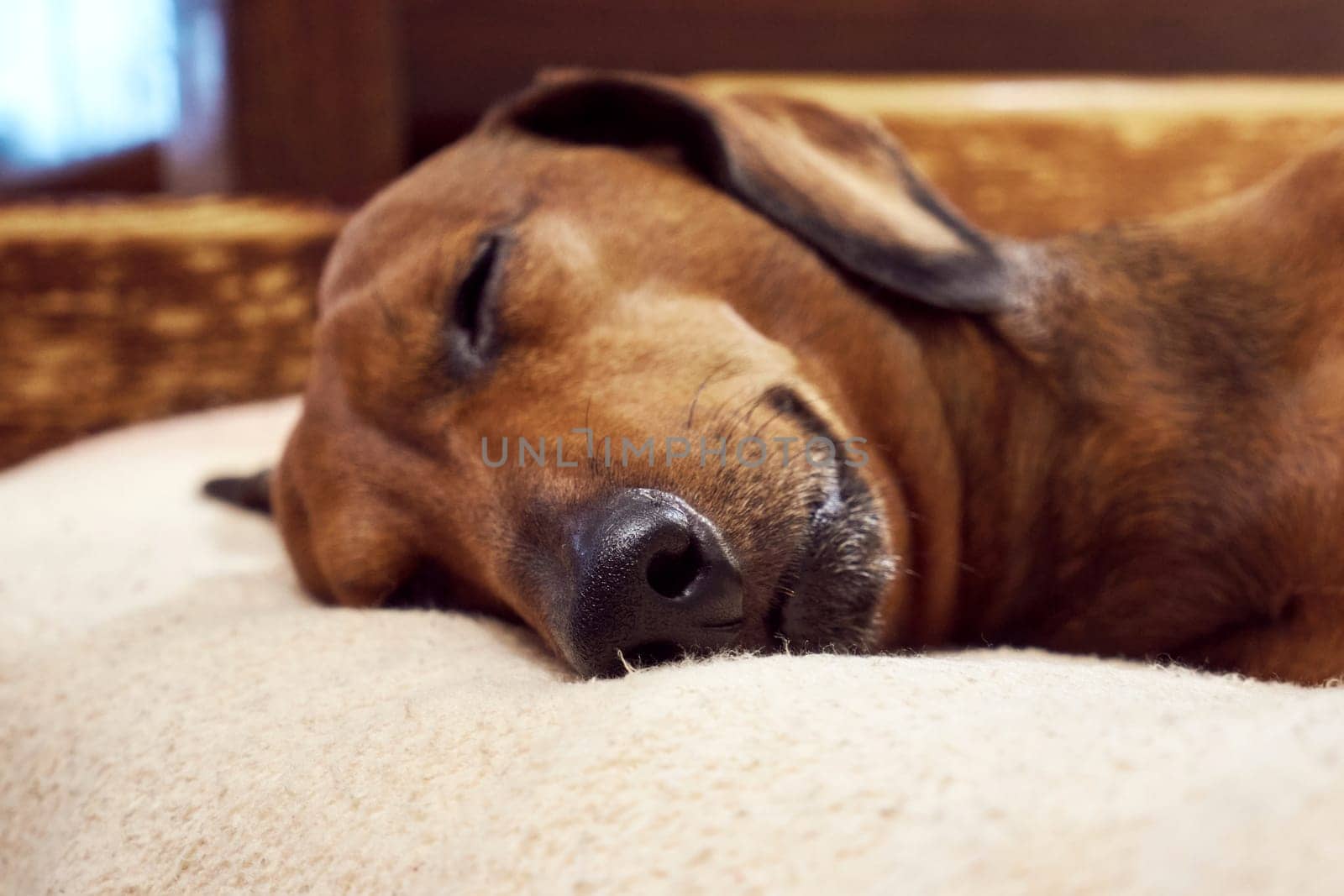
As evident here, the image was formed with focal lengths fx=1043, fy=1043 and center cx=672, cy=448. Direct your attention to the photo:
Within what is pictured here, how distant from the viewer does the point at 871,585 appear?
3.57 feet

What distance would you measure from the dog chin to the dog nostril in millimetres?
123

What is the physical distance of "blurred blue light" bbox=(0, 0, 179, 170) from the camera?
3508mm

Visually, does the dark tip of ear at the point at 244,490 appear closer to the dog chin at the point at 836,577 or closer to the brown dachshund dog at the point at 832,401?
the brown dachshund dog at the point at 832,401

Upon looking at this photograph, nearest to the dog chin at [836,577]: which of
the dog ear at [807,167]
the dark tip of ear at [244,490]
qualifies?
the dog ear at [807,167]

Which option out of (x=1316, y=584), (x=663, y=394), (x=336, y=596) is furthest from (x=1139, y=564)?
(x=336, y=596)

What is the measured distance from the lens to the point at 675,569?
0.94 meters

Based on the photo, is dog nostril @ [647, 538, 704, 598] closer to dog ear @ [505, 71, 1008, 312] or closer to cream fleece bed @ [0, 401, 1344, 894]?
cream fleece bed @ [0, 401, 1344, 894]

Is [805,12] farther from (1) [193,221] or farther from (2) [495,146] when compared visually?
(2) [495,146]

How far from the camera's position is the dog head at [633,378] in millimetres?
1011

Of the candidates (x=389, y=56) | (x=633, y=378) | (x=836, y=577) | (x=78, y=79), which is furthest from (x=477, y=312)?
(x=78, y=79)

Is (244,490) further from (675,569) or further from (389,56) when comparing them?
(389,56)

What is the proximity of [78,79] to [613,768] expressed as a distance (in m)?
4.33

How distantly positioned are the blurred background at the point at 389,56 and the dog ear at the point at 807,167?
119cm

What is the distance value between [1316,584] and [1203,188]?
1983mm
